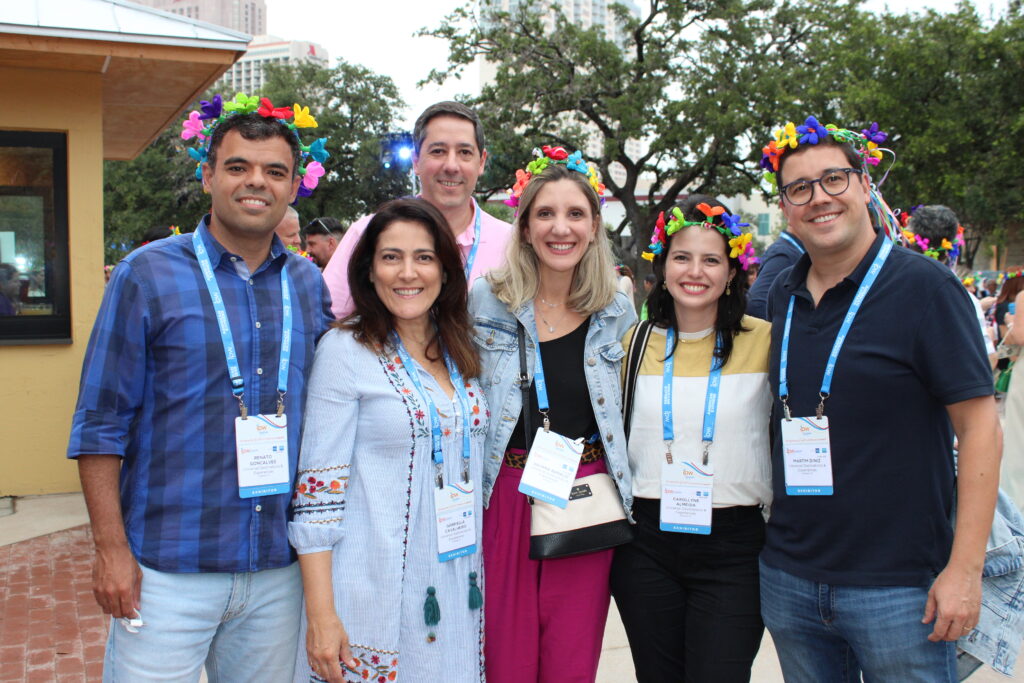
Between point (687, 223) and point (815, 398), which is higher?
point (687, 223)

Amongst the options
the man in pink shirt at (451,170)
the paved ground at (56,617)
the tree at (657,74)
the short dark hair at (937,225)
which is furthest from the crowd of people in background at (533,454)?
the tree at (657,74)

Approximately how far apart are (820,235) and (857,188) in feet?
0.62

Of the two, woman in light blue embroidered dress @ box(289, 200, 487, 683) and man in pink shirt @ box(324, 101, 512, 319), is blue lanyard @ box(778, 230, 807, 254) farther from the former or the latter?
woman in light blue embroidered dress @ box(289, 200, 487, 683)

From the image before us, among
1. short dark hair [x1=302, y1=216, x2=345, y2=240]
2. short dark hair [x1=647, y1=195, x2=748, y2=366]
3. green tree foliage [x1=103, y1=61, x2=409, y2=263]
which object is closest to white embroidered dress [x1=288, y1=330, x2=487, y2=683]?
short dark hair [x1=647, y1=195, x2=748, y2=366]

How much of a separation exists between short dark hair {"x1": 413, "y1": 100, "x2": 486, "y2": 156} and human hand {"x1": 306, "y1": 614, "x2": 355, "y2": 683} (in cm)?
214

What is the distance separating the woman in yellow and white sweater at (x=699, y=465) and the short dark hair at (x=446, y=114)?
1.13m

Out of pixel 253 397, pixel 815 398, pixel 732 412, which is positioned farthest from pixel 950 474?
pixel 253 397

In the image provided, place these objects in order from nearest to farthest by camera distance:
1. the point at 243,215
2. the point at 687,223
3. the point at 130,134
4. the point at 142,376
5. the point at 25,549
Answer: the point at 142,376 < the point at 243,215 < the point at 687,223 < the point at 25,549 < the point at 130,134

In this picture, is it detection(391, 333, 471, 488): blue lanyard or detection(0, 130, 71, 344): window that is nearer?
detection(391, 333, 471, 488): blue lanyard

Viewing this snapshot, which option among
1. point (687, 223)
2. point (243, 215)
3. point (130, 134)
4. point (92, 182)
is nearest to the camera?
point (243, 215)

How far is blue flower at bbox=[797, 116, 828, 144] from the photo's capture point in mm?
2385

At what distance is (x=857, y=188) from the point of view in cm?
233

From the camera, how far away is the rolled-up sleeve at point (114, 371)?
6.70ft

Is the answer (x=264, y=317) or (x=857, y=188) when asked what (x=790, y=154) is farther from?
(x=264, y=317)
